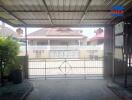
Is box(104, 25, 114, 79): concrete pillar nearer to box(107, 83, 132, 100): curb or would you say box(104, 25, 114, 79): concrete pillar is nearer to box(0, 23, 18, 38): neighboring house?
box(107, 83, 132, 100): curb

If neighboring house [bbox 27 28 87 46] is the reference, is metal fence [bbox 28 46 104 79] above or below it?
below

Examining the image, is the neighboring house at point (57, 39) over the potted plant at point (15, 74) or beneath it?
over

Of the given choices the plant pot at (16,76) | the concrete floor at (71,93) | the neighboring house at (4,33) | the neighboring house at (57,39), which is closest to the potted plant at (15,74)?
the plant pot at (16,76)

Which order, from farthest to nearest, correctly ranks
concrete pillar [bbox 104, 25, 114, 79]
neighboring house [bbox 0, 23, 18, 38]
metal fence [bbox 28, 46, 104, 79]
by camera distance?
metal fence [bbox 28, 46, 104, 79]
concrete pillar [bbox 104, 25, 114, 79]
neighboring house [bbox 0, 23, 18, 38]

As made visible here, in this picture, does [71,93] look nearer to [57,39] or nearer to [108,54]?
[108,54]

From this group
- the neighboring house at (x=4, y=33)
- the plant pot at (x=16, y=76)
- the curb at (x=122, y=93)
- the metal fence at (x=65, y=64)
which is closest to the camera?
the curb at (x=122, y=93)

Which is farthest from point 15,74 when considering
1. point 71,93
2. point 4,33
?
point 4,33

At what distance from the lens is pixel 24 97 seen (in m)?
A: 5.17

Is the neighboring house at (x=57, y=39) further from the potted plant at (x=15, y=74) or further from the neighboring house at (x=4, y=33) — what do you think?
the potted plant at (x=15, y=74)

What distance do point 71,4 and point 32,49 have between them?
31.0ft

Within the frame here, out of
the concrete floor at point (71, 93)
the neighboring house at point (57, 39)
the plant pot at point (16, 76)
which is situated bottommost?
the concrete floor at point (71, 93)

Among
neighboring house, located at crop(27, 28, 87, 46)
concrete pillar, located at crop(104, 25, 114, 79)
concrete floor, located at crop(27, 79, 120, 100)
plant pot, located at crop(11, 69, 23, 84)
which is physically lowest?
concrete floor, located at crop(27, 79, 120, 100)

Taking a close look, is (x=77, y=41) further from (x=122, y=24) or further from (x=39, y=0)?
(x=39, y=0)

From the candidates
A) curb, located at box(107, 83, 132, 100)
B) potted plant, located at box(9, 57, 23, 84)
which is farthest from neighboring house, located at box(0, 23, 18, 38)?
curb, located at box(107, 83, 132, 100)
